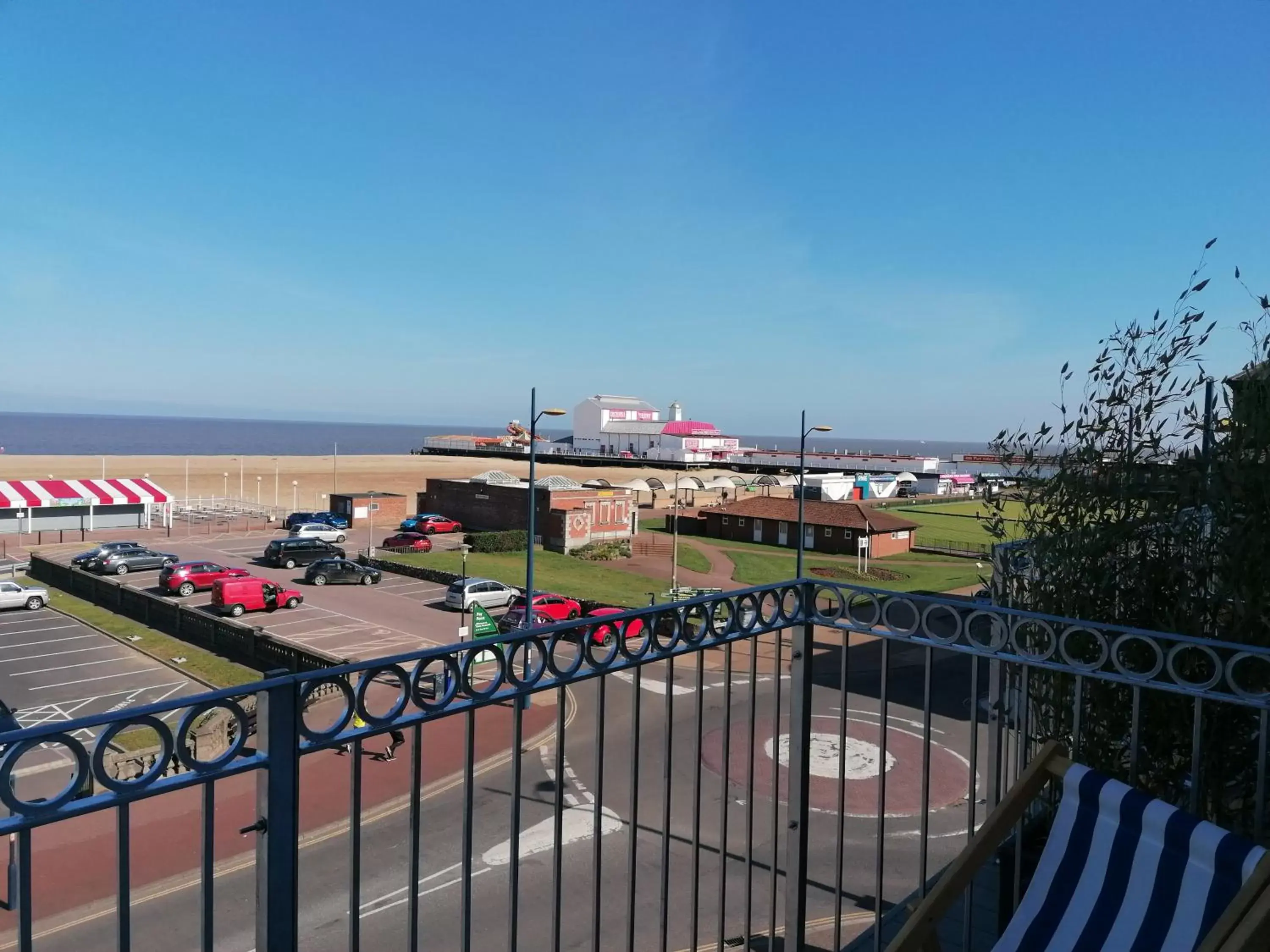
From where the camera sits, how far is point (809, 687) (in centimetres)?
453

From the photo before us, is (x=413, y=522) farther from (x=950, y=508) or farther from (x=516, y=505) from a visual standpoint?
(x=950, y=508)

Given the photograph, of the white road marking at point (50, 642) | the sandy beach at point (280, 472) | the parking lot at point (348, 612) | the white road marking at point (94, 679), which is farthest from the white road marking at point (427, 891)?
the sandy beach at point (280, 472)

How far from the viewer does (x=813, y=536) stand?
4344cm

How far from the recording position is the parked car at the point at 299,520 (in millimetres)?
46188

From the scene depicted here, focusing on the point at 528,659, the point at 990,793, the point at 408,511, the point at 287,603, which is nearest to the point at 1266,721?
the point at 990,793

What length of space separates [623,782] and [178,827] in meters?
5.90

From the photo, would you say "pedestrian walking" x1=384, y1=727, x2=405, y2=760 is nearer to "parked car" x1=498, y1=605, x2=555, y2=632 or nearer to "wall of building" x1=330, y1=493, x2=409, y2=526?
"parked car" x1=498, y1=605, x2=555, y2=632

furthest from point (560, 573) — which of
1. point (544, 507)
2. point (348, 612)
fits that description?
point (348, 612)

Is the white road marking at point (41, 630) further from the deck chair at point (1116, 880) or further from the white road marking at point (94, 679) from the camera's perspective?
the deck chair at point (1116, 880)

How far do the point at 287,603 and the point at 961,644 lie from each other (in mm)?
26366

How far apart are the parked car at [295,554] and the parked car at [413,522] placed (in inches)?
364

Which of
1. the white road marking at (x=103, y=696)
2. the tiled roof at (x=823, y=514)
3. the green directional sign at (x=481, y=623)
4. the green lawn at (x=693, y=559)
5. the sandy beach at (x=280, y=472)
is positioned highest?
the green directional sign at (x=481, y=623)

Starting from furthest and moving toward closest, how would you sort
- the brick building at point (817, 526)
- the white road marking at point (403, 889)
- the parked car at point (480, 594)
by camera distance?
the brick building at point (817, 526) → the parked car at point (480, 594) → the white road marking at point (403, 889)

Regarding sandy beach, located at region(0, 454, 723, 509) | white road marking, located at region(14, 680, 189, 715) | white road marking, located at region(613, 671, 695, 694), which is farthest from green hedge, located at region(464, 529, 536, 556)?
sandy beach, located at region(0, 454, 723, 509)
